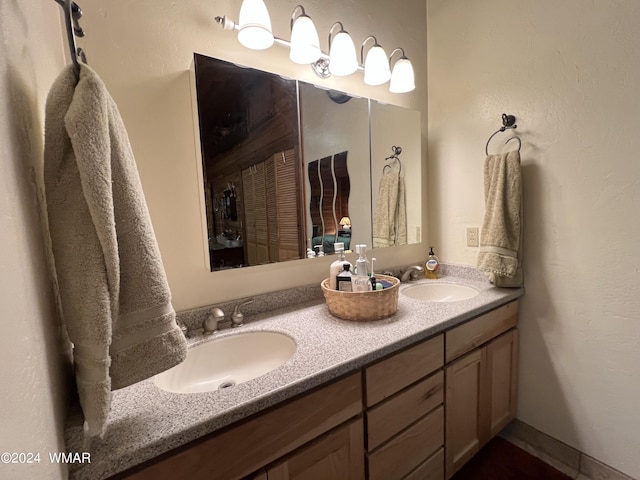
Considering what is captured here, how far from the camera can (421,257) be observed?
5.73 feet

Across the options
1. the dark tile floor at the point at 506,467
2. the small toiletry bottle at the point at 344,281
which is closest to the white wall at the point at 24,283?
the small toiletry bottle at the point at 344,281

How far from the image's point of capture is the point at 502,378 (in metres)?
1.36

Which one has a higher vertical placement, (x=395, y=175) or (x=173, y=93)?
(x=173, y=93)

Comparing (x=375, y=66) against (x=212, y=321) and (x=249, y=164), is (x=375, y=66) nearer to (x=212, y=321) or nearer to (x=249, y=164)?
(x=249, y=164)

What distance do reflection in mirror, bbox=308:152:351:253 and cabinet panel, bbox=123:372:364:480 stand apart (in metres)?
0.64

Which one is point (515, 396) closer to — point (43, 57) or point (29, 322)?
point (29, 322)

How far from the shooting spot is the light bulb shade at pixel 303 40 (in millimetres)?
1096

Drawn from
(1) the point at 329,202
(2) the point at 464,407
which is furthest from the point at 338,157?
(2) the point at 464,407

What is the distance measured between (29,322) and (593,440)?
1.94 metres

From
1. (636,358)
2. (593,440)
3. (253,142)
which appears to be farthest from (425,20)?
(593,440)

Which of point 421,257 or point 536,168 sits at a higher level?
point 536,168

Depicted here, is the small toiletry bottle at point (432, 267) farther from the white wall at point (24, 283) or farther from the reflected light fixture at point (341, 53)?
the white wall at point (24, 283)

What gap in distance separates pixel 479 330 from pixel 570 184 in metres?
0.73

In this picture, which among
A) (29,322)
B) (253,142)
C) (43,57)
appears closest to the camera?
(29,322)
